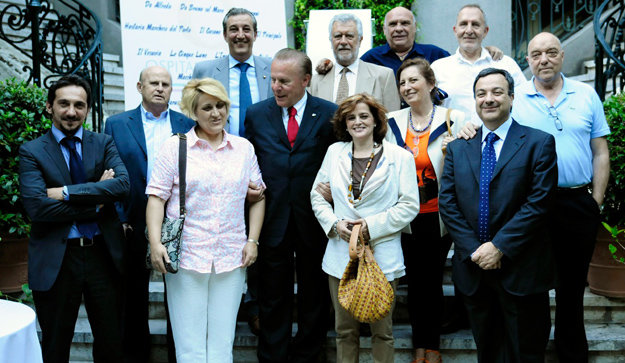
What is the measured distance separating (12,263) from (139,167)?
1465mm

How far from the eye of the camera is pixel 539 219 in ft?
9.99

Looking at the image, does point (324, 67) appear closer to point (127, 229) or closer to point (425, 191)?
point (425, 191)

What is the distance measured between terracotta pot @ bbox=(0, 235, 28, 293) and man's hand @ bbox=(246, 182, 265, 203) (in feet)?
6.65

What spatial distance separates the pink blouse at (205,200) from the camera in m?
3.17

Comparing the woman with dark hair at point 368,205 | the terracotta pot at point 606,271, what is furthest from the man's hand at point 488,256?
the terracotta pot at point 606,271

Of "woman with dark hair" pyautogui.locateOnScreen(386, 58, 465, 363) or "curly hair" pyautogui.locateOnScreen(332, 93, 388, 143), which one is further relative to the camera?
"woman with dark hair" pyautogui.locateOnScreen(386, 58, 465, 363)

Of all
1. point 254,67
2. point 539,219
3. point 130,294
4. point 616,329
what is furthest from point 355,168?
point 616,329

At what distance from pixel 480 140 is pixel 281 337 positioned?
166 cm

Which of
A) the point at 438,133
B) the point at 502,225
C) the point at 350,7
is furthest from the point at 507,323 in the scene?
the point at 350,7

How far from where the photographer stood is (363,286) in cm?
312

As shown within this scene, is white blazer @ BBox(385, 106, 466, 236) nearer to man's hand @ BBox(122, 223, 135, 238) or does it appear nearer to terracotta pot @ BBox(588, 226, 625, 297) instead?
terracotta pot @ BBox(588, 226, 625, 297)

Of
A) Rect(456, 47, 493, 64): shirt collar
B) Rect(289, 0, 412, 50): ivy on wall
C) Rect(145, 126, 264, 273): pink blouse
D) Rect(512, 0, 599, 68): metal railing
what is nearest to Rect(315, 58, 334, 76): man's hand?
Rect(456, 47, 493, 64): shirt collar

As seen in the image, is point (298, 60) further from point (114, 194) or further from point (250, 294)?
point (250, 294)

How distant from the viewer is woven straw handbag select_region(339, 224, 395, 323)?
3.10 m
